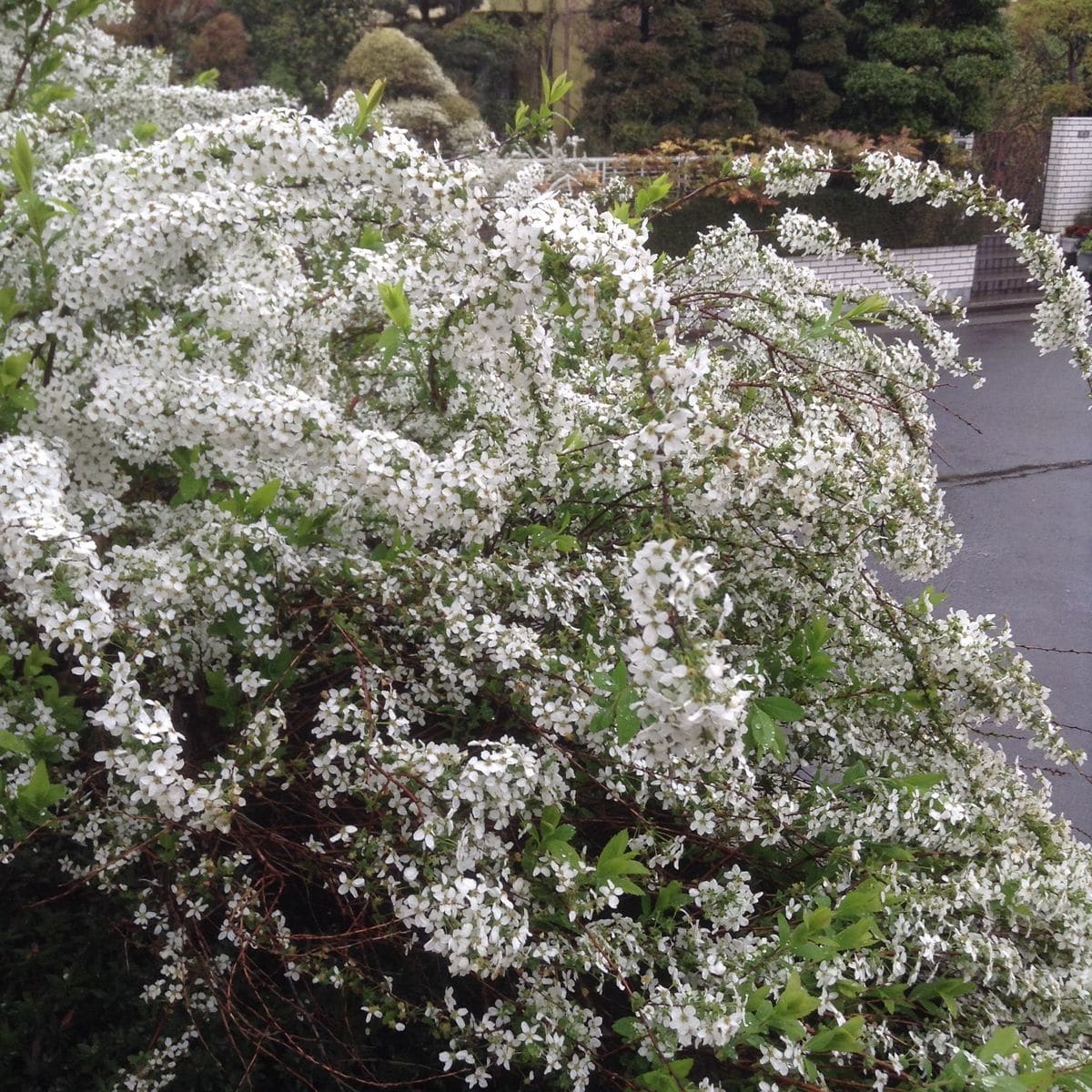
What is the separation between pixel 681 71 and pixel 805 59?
1970mm

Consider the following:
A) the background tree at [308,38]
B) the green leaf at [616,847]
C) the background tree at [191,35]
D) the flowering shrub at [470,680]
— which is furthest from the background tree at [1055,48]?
the green leaf at [616,847]

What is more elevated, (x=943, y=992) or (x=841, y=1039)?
(x=841, y=1039)

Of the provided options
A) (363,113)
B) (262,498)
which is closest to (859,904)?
(262,498)

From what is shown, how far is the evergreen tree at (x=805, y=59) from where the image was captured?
Result: 15.4 m

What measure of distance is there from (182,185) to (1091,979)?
2384 millimetres

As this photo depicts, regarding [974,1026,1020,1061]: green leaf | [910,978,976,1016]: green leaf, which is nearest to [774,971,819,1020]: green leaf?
[974,1026,1020,1061]: green leaf

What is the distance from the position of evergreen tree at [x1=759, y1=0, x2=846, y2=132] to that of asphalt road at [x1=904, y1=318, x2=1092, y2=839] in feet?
20.1


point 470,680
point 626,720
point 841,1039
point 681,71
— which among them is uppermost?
point 681,71

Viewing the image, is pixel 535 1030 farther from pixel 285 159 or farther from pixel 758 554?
pixel 285 159

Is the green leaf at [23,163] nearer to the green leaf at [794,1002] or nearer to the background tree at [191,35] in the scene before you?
the green leaf at [794,1002]

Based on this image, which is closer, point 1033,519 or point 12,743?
point 12,743

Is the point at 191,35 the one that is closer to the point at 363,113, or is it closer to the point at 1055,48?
the point at 1055,48

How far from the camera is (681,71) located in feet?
49.4

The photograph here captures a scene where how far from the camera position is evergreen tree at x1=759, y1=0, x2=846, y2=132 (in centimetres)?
1536
